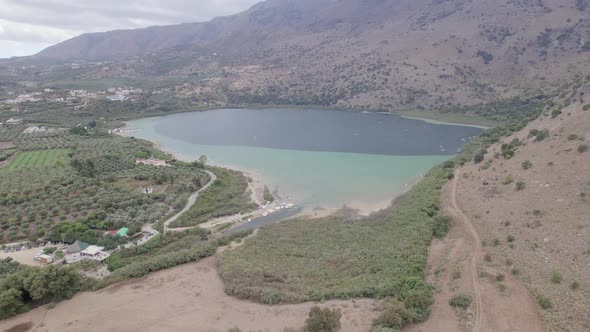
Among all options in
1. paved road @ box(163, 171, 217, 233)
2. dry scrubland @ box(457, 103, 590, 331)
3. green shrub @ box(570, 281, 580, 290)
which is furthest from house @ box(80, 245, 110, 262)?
green shrub @ box(570, 281, 580, 290)

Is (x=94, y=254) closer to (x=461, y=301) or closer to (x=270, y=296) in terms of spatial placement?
(x=270, y=296)

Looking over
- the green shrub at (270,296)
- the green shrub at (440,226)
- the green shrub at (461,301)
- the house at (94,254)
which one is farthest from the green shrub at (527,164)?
the house at (94,254)

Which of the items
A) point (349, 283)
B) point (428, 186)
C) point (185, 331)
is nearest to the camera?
point (185, 331)

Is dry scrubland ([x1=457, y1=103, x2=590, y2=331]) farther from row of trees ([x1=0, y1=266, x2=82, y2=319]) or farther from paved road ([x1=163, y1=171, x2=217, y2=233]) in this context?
paved road ([x1=163, y1=171, x2=217, y2=233])

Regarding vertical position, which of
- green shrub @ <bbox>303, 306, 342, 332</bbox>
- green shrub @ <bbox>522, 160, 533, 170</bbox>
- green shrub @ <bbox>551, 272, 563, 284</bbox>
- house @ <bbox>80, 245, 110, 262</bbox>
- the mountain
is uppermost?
the mountain

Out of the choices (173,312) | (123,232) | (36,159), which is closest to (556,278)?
(173,312)

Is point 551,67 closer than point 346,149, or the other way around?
point 346,149

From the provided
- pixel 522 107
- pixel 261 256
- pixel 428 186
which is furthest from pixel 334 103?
pixel 261 256

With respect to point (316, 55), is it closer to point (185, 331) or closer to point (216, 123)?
point (216, 123)
